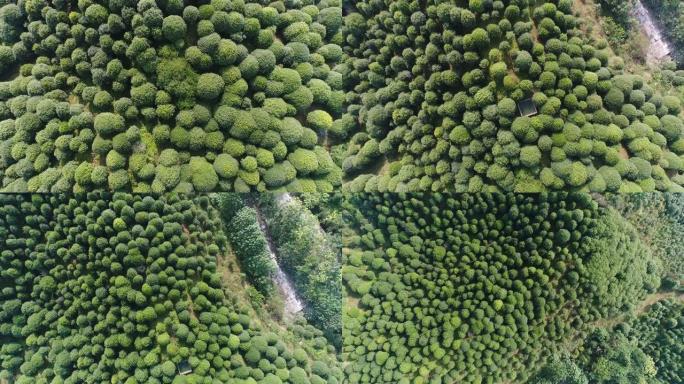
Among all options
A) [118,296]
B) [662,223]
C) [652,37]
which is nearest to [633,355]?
[662,223]

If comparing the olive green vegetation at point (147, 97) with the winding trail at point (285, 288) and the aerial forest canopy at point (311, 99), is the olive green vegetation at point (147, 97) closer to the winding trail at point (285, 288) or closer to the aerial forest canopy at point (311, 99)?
the aerial forest canopy at point (311, 99)

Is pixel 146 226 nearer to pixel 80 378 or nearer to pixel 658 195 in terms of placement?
pixel 80 378

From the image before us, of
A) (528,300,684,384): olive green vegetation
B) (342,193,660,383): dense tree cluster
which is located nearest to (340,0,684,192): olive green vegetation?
(342,193,660,383): dense tree cluster

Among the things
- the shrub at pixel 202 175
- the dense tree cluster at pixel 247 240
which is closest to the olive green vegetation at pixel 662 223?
the dense tree cluster at pixel 247 240

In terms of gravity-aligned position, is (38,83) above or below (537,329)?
above

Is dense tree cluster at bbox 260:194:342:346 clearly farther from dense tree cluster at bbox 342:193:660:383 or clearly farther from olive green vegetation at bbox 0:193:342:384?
olive green vegetation at bbox 0:193:342:384

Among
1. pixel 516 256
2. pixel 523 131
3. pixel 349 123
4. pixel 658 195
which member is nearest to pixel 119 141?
pixel 349 123

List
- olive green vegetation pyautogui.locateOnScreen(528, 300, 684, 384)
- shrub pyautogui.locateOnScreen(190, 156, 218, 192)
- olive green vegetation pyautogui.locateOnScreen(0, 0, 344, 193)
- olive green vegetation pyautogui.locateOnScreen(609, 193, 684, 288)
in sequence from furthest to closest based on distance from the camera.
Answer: olive green vegetation pyautogui.locateOnScreen(528, 300, 684, 384)
olive green vegetation pyautogui.locateOnScreen(609, 193, 684, 288)
shrub pyautogui.locateOnScreen(190, 156, 218, 192)
olive green vegetation pyautogui.locateOnScreen(0, 0, 344, 193)
